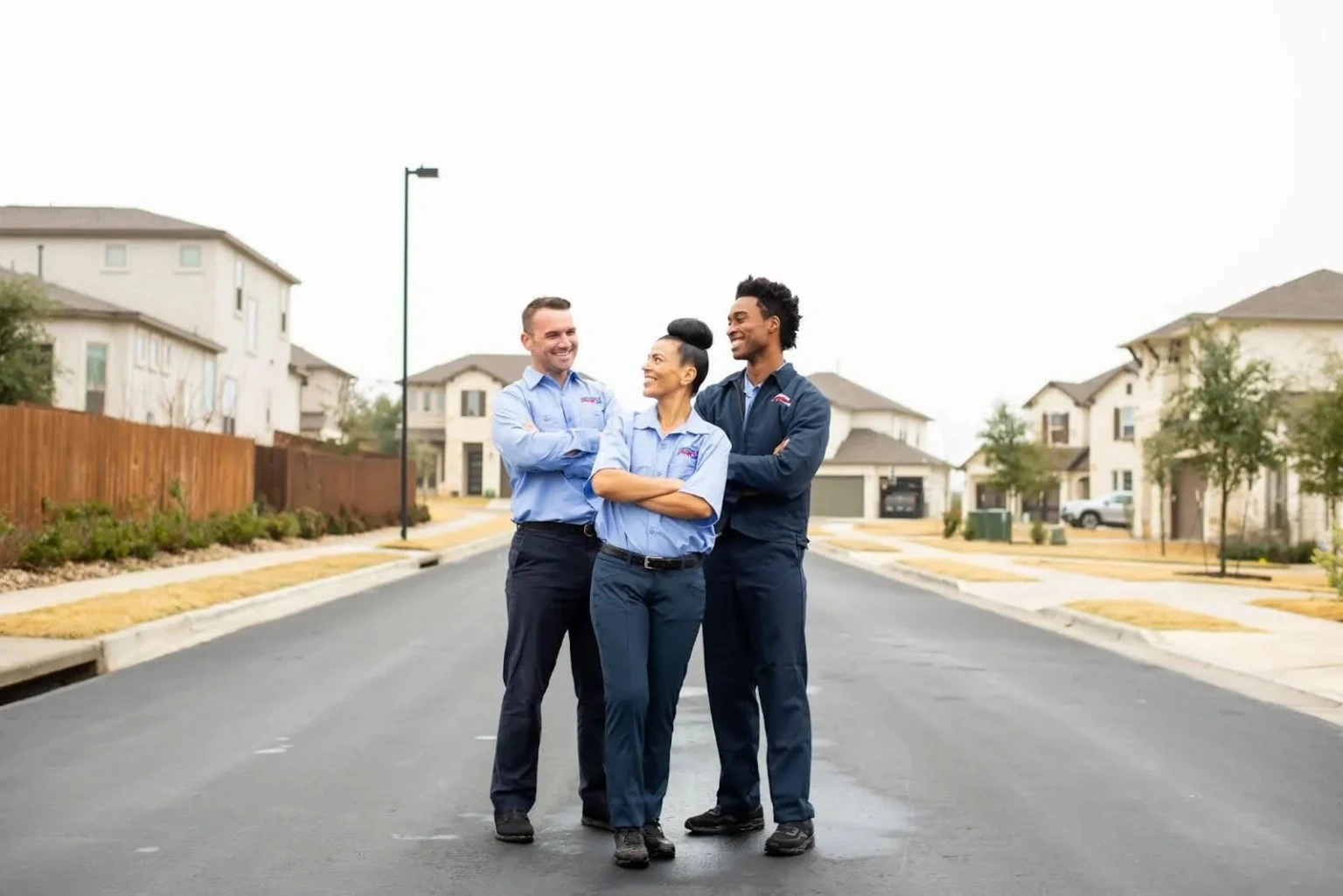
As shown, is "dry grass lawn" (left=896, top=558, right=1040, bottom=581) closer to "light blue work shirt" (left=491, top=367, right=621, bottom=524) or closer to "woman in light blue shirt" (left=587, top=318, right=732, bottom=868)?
"light blue work shirt" (left=491, top=367, right=621, bottom=524)

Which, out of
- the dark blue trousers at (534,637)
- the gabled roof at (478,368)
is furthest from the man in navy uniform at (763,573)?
the gabled roof at (478,368)

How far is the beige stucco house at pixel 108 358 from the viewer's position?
152 ft

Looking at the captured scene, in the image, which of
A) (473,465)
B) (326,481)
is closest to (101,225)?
(326,481)

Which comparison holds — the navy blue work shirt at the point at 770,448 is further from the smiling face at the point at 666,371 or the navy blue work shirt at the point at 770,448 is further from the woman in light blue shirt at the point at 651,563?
the smiling face at the point at 666,371

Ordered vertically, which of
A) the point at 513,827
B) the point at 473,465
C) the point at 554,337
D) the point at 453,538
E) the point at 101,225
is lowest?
the point at 513,827

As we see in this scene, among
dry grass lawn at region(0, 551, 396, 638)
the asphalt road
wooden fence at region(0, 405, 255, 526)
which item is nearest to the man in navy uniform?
the asphalt road

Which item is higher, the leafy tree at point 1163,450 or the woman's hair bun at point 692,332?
the leafy tree at point 1163,450

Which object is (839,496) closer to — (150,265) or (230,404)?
(230,404)

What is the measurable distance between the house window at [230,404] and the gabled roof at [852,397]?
45.8m

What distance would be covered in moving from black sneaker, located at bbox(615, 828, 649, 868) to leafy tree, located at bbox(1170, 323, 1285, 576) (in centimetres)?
2607

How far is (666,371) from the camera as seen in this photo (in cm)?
631

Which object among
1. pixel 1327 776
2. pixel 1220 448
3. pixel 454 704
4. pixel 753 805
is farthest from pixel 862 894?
pixel 1220 448

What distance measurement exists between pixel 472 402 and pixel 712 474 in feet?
280

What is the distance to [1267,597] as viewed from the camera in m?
23.2
